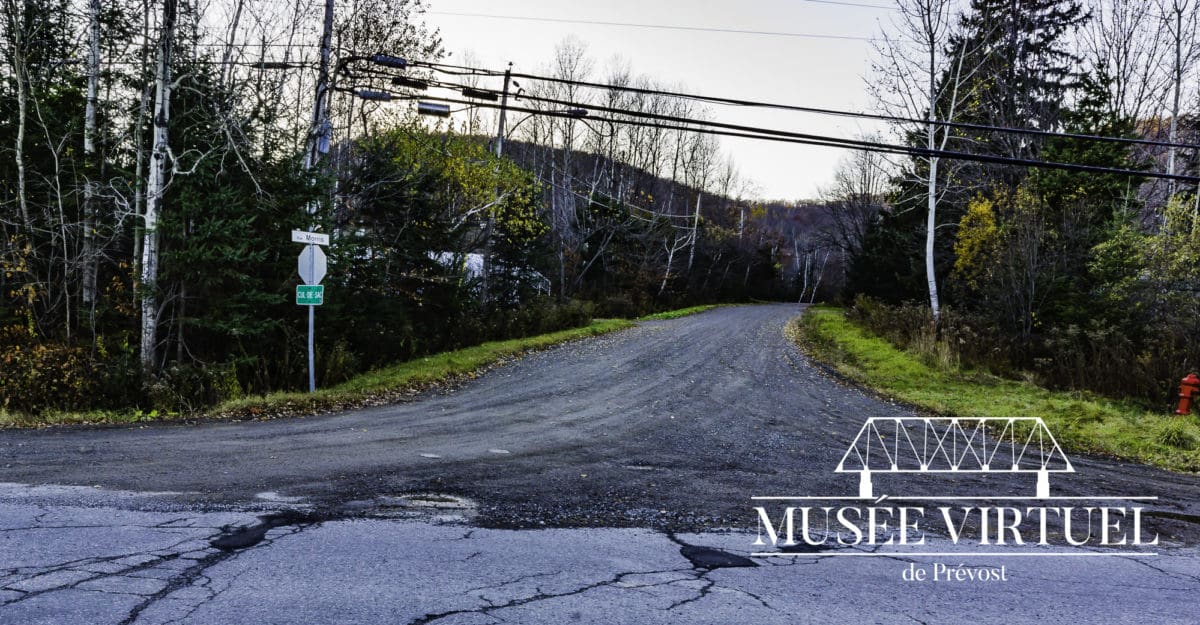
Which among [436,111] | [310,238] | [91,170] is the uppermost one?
[436,111]

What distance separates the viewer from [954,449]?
8.99 metres

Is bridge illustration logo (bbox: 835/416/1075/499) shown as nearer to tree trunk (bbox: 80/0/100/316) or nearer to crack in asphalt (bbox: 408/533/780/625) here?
crack in asphalt (bbox: 408/533/780/625)

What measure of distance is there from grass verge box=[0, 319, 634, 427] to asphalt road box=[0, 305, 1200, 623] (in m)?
0.89

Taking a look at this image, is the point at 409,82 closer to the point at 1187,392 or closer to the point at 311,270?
the point at 311,270

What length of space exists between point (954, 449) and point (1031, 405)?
172 inches

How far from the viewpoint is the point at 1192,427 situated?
1009 cm

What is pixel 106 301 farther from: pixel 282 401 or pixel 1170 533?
pixel 1170 533

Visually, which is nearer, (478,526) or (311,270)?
(478,526)

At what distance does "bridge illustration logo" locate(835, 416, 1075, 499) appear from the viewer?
7922mm

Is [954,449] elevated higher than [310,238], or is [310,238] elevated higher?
[310,238]

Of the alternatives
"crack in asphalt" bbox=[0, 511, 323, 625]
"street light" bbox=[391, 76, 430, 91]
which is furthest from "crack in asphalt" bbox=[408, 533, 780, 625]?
"street light" bbox=[391, 76, 430, 91]

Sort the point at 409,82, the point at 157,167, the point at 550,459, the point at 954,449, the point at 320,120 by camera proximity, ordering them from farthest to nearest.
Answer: the point at 320,120 → the point at 157,167 → the point at 409,82 → the point at 954,449 → the point at 550,459

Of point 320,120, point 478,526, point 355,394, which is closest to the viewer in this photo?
point 478,526

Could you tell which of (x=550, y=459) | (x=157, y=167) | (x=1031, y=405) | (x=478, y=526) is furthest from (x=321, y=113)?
(x=1031, y=405)
